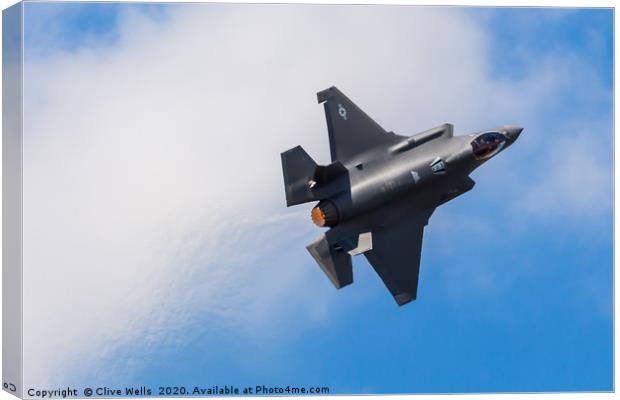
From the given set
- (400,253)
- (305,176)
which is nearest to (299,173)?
(305,176)

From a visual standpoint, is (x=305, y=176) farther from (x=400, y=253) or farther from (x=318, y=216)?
(x=400, y=253)

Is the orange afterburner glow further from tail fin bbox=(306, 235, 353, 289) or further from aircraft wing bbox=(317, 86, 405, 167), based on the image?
aircraft wing bbox=(317, 86, 405, 167)

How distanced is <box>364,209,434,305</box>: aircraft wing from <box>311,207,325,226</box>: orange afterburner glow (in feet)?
3.33

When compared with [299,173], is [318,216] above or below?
below

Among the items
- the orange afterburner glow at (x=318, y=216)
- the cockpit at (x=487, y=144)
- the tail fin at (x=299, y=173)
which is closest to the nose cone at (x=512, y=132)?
the cockpit at (x=487, y=144)

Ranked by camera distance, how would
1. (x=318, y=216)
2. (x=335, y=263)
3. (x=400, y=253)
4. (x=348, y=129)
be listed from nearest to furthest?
(x=318, y=216) < (x=335, y=263) < (x=400, y=253) < (x=348, y=129)

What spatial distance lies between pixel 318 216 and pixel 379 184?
119 centimetres

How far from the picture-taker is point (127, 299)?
18.5 meters

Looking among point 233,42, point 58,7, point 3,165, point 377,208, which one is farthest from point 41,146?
point 377,208

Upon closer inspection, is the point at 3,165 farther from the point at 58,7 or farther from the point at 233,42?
the point at 233,42

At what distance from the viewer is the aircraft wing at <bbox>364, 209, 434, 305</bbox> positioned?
19266 millimetres

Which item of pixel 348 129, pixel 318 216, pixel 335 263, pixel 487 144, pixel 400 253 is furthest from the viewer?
pixel 348 129

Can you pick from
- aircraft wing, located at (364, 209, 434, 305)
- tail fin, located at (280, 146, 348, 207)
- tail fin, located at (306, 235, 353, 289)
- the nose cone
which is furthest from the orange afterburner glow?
the nose cone

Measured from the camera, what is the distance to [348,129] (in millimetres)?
19531
